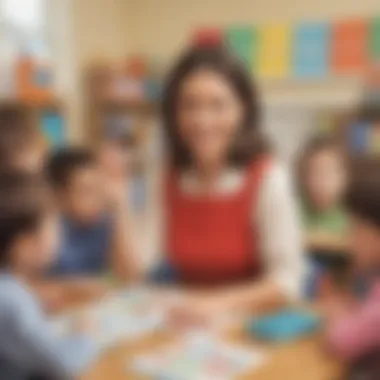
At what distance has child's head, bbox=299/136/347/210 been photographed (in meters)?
2.36

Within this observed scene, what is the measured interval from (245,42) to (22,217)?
2117 mm

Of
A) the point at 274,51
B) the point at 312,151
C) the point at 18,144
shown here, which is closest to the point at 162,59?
the point at 274,51

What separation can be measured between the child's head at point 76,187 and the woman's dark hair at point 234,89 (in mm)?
509

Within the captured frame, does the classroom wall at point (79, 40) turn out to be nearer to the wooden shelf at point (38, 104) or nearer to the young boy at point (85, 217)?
the wooden shelf at point (38, 104)

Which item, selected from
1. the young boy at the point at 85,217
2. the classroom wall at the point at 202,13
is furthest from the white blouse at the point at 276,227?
the classroom wall at the point at 202,13

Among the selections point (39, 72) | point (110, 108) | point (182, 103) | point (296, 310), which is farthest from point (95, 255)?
point (110, 108)

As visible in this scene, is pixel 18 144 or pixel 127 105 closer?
pixel 18 144

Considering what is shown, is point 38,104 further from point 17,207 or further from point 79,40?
point 17,207

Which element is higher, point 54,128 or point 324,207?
point 54,128

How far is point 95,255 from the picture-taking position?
184 centimetres

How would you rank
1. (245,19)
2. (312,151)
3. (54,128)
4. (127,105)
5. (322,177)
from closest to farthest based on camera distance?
(322,177), (312,151), (54,128), (245,19), (127,105)

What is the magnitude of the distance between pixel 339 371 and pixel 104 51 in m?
2.43

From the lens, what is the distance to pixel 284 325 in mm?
1131

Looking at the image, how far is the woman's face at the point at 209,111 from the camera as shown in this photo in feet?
4.25
